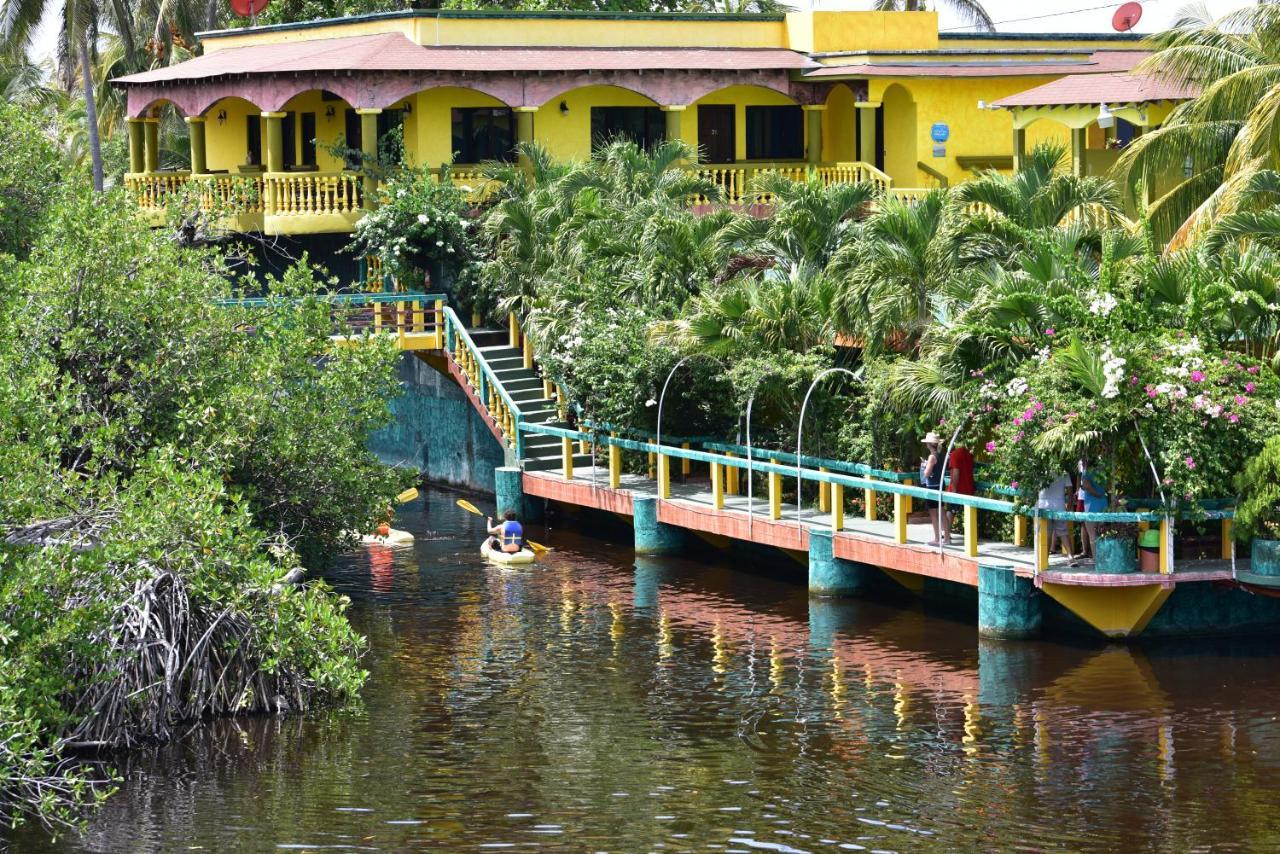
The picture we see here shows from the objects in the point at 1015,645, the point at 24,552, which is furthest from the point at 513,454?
the point at 24,552

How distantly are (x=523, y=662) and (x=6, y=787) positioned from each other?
759 centimetres

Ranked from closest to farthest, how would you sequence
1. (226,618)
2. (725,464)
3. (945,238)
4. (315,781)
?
(315,781), (226,618), (945,238), (725,464)

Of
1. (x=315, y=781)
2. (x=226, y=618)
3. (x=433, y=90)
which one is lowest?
(x=315, y=781)

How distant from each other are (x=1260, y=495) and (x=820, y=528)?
261 inches

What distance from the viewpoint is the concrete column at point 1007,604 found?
2461cm

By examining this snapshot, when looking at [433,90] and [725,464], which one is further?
[433,90]

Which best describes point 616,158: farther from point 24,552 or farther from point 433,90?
point 24,552

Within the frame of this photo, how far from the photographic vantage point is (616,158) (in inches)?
1490

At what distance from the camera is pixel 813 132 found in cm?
4597

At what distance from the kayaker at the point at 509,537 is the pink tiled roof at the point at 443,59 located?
1165 centimetres

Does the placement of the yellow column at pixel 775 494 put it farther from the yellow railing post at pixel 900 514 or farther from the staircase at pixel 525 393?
the staircase at pixel 525 393

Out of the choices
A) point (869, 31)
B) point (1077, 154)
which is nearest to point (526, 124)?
point (869, 31)

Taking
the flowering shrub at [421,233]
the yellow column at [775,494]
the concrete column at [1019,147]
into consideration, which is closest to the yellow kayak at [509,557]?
the yellow column at [775,494]

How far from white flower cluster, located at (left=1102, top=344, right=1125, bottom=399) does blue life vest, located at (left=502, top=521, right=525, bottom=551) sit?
35.9ft
